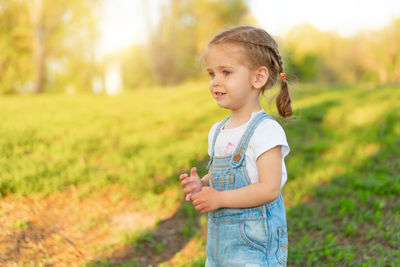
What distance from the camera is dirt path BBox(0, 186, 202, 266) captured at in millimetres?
2951

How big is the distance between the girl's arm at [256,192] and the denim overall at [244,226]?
80 millimetres

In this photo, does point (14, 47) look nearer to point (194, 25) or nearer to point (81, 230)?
point (194, 25)

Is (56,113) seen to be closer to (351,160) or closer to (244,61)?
(351,160)

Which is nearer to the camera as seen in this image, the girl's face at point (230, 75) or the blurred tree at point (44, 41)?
the girl's face at point (230, 75)

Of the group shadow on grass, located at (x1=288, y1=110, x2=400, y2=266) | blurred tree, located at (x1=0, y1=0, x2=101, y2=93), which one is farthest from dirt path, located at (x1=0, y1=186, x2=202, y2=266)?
blurred tree, located at (x1=0, y1=0, x2=101, y2=93)

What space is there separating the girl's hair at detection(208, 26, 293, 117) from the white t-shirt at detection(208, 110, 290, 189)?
255 mm

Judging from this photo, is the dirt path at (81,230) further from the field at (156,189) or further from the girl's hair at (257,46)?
the girl's hair at (257,46)

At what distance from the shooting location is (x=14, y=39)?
20109 millimetres

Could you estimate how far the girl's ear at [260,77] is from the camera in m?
1.79

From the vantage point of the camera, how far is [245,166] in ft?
5.65

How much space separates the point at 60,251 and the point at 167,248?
95 centimetres

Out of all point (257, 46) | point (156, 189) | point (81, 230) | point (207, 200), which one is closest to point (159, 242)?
point (81, 230)

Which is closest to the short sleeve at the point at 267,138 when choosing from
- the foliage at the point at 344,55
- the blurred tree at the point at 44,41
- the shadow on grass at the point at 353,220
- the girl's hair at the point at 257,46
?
the girl's hair at the point at 257,46

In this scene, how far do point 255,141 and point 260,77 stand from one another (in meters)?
0.34
